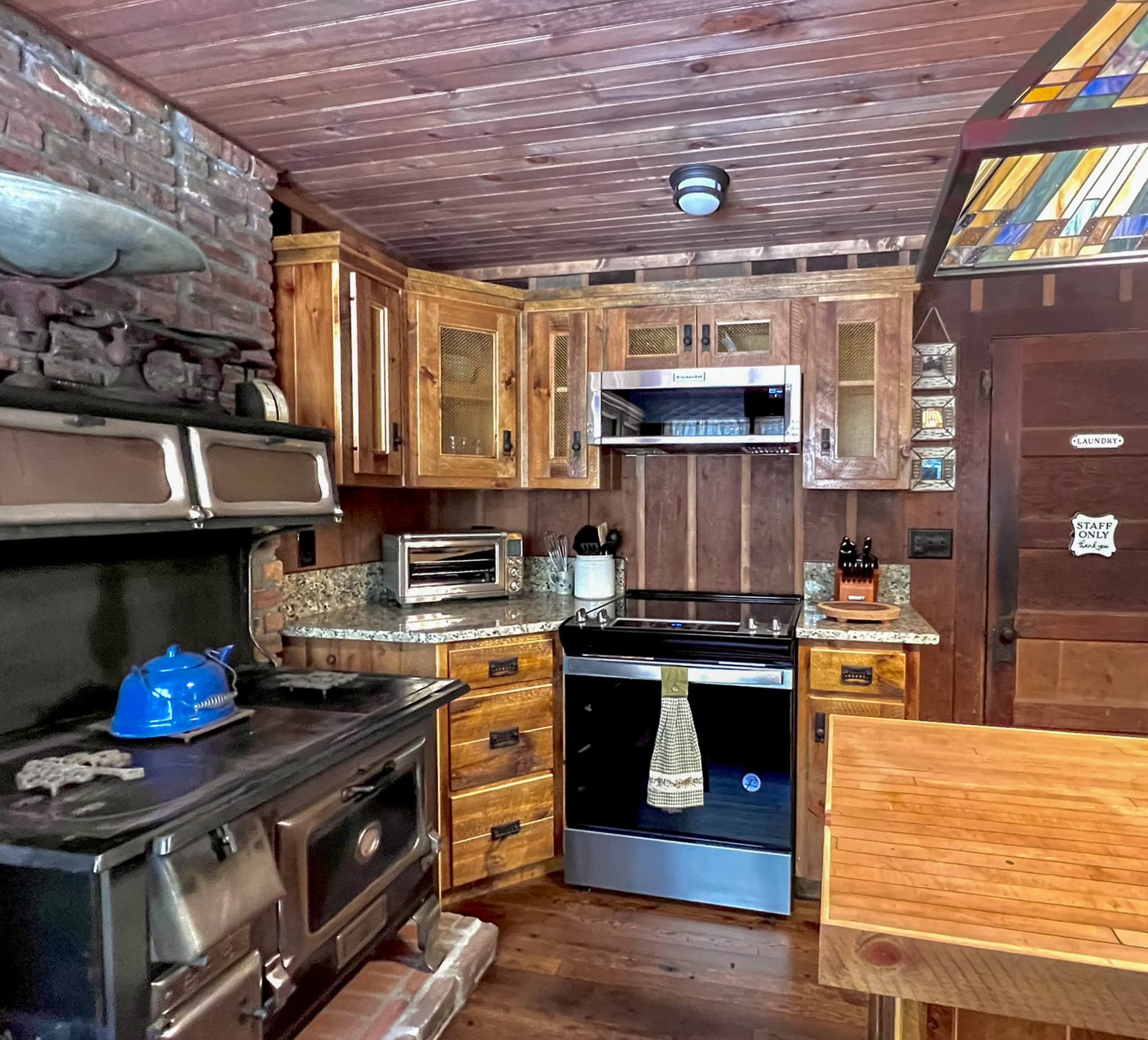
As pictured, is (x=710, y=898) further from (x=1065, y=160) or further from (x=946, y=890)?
(x=1065, y=160)

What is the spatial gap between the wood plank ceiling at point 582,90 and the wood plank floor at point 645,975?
2.38 meters

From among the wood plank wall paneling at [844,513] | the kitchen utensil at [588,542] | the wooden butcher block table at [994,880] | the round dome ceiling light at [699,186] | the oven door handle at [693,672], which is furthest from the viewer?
the kitchen utensil at [588,542]

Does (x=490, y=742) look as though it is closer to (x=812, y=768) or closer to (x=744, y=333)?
(x=812, y=768)

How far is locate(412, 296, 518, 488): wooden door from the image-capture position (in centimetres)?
279

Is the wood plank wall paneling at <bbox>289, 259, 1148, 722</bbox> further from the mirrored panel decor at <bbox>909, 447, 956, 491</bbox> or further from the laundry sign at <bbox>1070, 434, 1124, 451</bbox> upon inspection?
the laundry sign at <bbox>1070, 434, 1124, 451</bbox>

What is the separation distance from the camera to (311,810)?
1484 millimetres

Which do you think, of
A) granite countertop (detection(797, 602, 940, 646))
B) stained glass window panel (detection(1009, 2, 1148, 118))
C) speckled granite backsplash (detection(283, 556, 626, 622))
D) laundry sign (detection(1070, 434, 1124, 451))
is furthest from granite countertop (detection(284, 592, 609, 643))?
stained glass window panel (detection(1009, 2, 1148, 118))

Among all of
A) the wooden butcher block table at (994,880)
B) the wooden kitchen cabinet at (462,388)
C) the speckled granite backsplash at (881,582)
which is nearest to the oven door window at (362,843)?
the wooden butcher block table at (994,880)

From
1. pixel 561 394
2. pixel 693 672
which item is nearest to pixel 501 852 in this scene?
pixel 693 672

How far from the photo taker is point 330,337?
7.89 ft

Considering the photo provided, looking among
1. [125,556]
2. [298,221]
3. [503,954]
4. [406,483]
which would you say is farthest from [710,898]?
[298,221]

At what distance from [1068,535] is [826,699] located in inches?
47.6

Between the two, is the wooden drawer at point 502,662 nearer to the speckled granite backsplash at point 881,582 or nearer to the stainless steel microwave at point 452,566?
the stainless steel microwave at point 452,566

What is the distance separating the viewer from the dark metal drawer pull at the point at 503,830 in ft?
8.44
